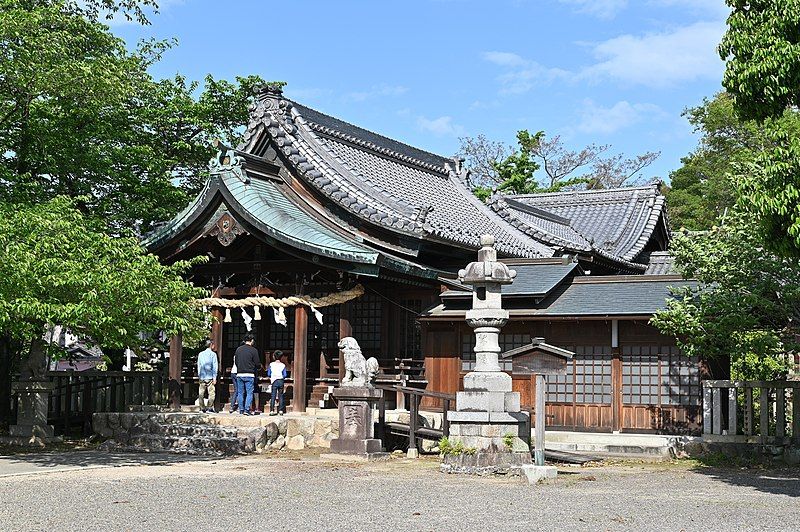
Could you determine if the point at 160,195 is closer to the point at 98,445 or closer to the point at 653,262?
the point at 98,445

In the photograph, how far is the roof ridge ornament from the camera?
21219 mm

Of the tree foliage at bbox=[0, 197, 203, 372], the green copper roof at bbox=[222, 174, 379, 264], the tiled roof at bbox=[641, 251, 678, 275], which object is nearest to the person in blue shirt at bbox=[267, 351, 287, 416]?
the green copper roof at bbox=[222, 174, 379, 264]

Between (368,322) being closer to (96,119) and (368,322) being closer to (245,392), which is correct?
(245,392)

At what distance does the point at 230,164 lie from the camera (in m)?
21.4

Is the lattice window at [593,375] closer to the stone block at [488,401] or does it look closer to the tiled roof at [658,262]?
the stone block at [488,401]

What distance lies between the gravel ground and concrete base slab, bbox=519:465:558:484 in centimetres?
20

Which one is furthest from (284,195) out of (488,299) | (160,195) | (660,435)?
(660,435)

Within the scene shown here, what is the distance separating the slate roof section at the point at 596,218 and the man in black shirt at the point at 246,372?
365 inches

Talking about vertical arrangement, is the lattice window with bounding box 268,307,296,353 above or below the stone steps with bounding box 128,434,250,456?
above

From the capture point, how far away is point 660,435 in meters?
18.8

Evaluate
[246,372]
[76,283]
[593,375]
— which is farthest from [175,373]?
[593,375]

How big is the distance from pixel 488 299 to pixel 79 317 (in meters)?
6.62

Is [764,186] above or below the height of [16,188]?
below

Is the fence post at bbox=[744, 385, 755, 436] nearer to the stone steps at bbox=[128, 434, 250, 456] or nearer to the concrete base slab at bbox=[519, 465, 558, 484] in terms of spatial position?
the concrete base slab at bbox=[519, 465, 558, 484]
